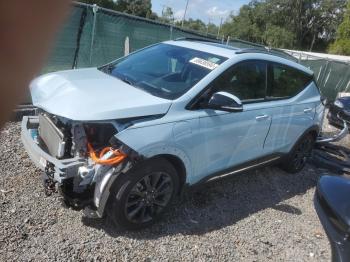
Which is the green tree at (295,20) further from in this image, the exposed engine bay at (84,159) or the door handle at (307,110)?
the exposed engine bay at (84,159)

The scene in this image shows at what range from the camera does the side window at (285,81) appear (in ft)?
16.2

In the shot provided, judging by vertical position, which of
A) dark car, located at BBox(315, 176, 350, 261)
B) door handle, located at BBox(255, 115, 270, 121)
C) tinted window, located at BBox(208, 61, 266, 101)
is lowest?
door handle, located at BBox(255, 115, 270, 121)

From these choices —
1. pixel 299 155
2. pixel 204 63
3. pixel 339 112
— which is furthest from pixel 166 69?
pixel 339 112

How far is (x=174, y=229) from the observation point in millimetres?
3949

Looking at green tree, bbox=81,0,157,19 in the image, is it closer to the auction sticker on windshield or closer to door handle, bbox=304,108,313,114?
door handle, bbox=304,108,313,114

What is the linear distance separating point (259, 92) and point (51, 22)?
4.29 m

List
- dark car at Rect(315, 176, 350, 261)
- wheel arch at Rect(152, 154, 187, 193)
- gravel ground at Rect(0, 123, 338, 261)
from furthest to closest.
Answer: wheel arch at Rect(152, 154, 187, 193) < gravel ground at Rect(0, 123, 338, 261) < dark car at Rect(315, 176, 350, 261)

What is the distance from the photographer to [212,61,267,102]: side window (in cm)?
422

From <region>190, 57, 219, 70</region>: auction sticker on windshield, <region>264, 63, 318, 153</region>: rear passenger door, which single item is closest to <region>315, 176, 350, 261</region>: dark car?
<region>190, 57, 219, 70</region>: auction sticker on windshield

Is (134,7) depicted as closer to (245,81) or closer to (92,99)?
(245,81)

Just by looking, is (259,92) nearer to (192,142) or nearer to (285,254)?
(192,142)

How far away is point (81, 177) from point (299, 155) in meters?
3.79

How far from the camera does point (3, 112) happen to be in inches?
27.1

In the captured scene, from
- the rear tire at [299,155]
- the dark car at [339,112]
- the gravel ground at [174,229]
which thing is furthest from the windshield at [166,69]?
the dark car at [339,112]
